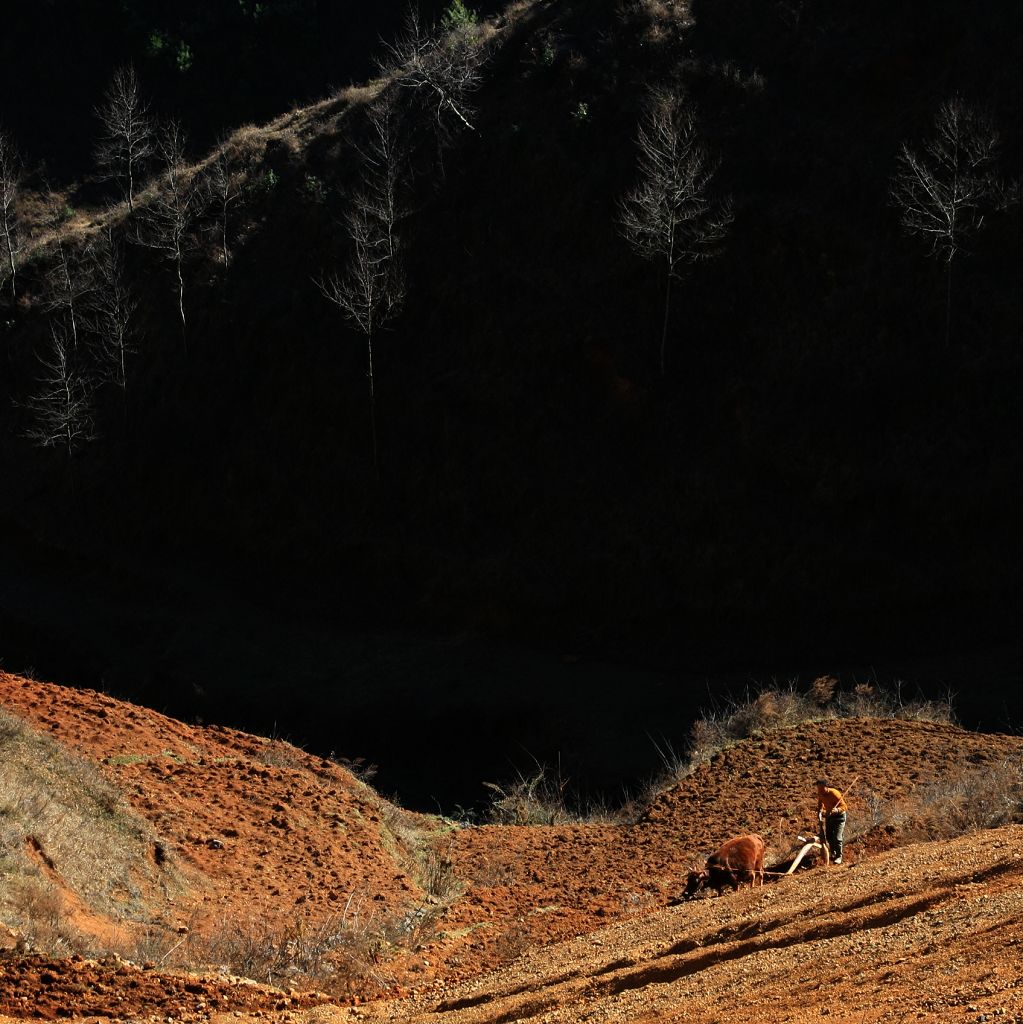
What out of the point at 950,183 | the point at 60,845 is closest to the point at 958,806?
the point at 60,845

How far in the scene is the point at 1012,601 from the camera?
2484 centimetres

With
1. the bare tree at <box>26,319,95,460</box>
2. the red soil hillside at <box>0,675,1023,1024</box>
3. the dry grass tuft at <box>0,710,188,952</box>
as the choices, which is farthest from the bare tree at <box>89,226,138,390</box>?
the dry grass tuft at <box>0,710,188,952</box>

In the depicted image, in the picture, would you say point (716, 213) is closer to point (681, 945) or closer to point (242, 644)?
point (242, 644)

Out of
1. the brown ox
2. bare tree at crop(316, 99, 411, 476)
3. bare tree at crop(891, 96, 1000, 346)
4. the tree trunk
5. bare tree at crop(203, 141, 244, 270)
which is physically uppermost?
bare tree at crop(203, 141, 244, 270)

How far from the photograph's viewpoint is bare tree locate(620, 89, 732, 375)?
1198 inches

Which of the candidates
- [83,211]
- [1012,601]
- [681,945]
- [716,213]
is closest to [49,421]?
[83,211]

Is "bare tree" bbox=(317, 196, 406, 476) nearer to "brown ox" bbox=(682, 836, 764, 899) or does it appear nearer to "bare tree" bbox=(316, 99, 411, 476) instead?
"bare tree" bbox=(316, 99, 411, 476)

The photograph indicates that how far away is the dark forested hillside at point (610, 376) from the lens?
26.9 metres

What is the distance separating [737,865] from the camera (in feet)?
37.6

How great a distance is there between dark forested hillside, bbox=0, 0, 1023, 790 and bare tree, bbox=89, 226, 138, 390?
571 millimetres

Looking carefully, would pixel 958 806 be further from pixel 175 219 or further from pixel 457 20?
pixel 457 20

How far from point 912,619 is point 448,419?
42.4ft

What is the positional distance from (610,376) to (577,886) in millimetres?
19027

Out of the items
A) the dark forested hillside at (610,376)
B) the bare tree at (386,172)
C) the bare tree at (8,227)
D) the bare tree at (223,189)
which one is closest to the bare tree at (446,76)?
the dark forested hillside at (610,376)
